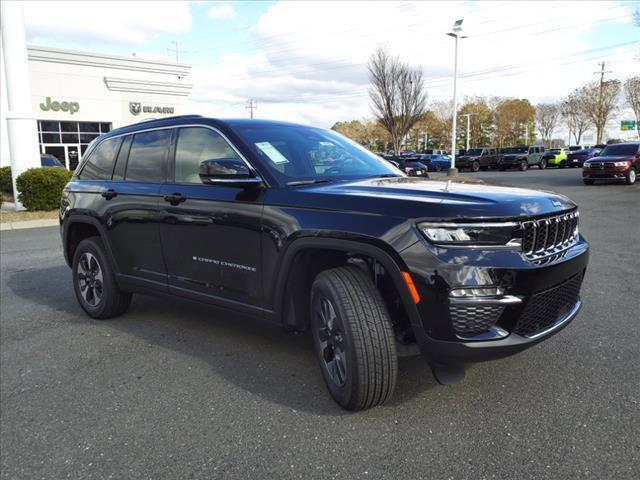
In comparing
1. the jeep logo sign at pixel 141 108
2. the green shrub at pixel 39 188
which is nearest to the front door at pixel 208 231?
the green shrub at pixel 39 188

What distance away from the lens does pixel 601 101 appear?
5828 centimetres

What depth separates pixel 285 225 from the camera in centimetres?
321

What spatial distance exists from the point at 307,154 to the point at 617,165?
2078 centimetres

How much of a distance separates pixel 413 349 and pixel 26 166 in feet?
56.4

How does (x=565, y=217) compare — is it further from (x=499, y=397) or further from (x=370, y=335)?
(x=370, y=335)

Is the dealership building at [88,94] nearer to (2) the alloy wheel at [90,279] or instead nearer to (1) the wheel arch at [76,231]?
(1) the wheel arch at [76,231]

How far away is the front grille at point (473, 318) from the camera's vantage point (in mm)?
2592

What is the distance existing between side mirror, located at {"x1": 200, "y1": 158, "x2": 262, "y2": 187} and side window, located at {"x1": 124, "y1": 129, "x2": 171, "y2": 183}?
103cm

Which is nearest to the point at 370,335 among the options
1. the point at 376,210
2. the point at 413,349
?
the point at 413,349

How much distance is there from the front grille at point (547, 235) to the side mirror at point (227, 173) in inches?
65.7

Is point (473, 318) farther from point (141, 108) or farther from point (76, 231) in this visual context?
Answer: point (141, 108)

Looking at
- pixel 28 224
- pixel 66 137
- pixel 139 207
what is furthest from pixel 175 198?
pixel 66 137

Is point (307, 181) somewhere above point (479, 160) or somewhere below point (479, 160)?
above

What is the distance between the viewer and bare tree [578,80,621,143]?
191 feet
